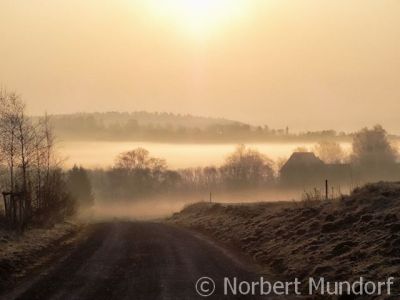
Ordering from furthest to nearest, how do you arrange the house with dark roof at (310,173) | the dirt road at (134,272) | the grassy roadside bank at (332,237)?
the house with dark roof at (310,173), the grassy roadside bank at (332,237), the dirt road at (134,272)

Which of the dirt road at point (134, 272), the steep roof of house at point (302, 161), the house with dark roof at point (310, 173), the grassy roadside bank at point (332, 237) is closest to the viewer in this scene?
the dirt road at point (134, 272)

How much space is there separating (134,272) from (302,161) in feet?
374

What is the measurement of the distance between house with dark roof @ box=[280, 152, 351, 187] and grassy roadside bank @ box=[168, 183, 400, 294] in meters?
95.4

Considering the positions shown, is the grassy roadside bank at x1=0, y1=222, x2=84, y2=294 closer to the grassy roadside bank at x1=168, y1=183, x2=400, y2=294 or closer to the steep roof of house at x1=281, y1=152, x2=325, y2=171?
the grassy roadside bank at x1=168, y1=183, x2=400, y2=294

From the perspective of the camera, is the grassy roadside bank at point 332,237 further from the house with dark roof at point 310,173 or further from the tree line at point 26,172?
the house with dark roof at point 310,173

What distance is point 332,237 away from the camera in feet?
55.5

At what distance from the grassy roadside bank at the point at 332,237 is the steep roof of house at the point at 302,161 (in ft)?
327

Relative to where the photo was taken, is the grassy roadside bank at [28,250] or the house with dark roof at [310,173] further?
the house with dark roof at [310,173]

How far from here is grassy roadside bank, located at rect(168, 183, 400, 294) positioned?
1332 centimetres

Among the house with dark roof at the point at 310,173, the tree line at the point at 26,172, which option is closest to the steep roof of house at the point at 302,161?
the house with dark roof at the point at 310,173

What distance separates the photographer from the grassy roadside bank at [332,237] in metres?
13.3

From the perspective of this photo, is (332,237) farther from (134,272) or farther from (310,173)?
(310,173)

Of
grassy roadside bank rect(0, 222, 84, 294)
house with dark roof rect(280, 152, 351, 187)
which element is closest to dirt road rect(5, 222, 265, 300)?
grassy roadside bank rect(0, 222, 84, 294)

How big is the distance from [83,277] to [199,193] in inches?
5767
